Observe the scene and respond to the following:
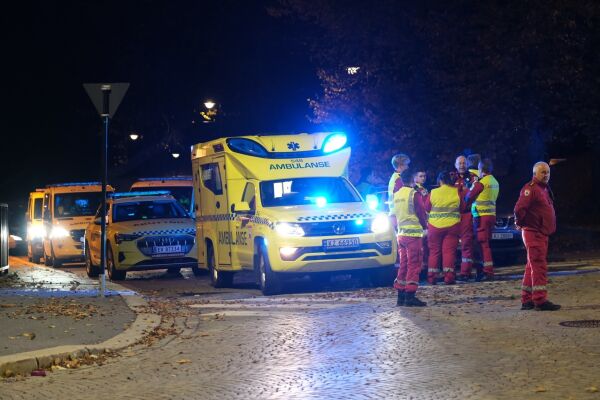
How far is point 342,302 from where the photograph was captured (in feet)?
48.6

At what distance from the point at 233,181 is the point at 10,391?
9.86 metres

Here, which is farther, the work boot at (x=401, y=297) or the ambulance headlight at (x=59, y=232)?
the ambulance headlight at (x=59, y=232)

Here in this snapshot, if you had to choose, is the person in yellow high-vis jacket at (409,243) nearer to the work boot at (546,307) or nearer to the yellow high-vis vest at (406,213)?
the yellow high-vis vest at (406,213)

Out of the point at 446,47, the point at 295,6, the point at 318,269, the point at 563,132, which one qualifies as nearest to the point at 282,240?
the point at 318,269

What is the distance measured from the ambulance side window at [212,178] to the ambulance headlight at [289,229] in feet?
8.96

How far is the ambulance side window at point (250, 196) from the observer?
17.4 m

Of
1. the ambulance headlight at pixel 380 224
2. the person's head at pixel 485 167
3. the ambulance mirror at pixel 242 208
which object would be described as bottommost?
the ambulance headlight at pixel 380 224

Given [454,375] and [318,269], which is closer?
[454,375]

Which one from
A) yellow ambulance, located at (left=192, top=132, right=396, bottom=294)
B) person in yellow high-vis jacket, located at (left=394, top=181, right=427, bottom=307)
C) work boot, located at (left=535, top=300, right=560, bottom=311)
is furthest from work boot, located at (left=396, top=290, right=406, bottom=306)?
yellow ambulance, located at (left=192, top=132, right=396, bottom=294)

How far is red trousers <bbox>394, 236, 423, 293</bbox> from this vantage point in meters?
13.8

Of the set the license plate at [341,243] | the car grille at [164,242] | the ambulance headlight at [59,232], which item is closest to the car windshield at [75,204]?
the ambulance headlight at [59,232]

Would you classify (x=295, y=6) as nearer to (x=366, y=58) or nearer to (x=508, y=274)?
(x=366, y=58)

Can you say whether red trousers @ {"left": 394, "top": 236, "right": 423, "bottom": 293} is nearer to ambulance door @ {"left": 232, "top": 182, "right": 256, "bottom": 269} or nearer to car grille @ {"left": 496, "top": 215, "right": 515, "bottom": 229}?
ambulance door @ {"left": 232, "top": 182, "right": 256, "bottom": 269}

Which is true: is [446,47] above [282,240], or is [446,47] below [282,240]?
above
